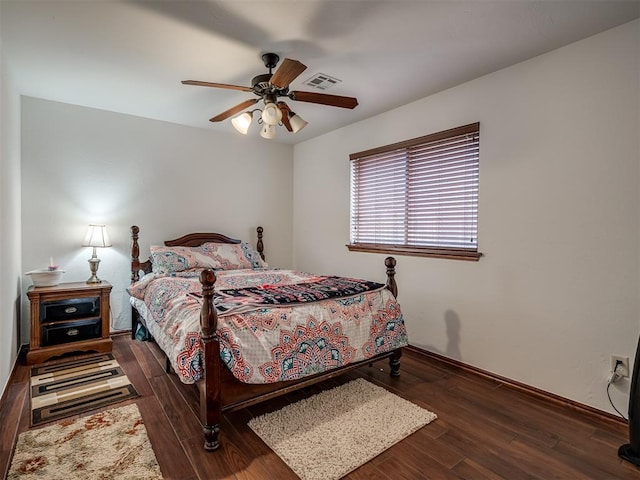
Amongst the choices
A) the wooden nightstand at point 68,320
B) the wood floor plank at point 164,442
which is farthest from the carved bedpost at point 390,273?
the wooden nightstand at point 68,320

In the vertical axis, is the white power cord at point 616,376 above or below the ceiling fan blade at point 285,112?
below

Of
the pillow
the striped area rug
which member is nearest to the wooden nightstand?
the striped area rug

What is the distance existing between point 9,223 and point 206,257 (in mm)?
1654

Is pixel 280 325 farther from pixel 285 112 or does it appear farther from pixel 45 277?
pixel 45 277

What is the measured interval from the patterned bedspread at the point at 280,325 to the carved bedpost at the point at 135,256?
855 mm

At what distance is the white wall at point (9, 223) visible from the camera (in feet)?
7.34

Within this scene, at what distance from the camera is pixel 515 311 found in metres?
2.59

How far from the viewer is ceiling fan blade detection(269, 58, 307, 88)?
196 centimetres

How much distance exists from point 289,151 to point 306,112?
1421 millimetres

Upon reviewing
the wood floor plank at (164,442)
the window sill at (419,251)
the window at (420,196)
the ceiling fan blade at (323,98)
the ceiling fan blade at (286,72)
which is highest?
the ceiling fan blade at (286,72)

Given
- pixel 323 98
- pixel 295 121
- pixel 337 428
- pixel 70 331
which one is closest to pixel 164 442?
pixel 337 428

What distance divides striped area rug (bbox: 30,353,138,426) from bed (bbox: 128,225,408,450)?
1.38 ft

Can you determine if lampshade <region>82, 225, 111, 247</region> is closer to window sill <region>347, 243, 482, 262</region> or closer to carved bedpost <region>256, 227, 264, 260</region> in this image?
carved bedpost <region>256, 227, 264, 260</region>

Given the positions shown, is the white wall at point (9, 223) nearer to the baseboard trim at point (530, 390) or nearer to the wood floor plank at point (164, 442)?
the wood floor plank at point (164, 442)
